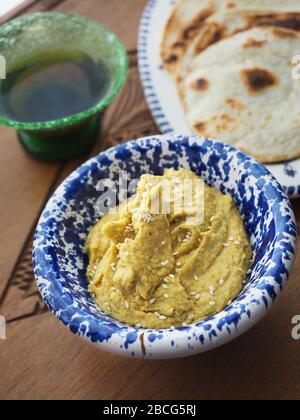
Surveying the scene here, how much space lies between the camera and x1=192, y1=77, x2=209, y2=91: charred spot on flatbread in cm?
210

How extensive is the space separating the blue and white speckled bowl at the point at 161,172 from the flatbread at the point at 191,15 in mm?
635

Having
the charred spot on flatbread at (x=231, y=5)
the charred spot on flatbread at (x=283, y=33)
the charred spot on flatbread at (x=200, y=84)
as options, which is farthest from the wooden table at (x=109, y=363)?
the charred spot on flatbread at (x=231, y=5)

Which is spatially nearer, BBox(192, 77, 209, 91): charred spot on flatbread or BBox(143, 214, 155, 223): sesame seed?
BBox(143, 214, 155, 223): sesame seed

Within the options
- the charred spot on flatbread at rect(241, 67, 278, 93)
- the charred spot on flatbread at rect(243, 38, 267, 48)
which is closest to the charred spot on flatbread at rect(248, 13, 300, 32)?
the charred spot on flatbread at rect(243, 38, 267, 48)

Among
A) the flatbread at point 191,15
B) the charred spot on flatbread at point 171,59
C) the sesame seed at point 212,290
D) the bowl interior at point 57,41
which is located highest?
the bowl interior at point 57,41

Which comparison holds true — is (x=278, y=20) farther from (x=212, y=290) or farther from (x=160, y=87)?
(x=212, y=290)

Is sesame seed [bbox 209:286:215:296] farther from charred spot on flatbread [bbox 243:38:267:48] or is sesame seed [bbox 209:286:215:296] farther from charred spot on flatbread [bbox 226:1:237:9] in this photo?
charred spot on flatbread [bbox 226:1:237:9]

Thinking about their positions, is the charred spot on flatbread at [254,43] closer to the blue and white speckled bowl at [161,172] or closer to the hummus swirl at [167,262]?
the blue and white speckled bowl at [161,172]

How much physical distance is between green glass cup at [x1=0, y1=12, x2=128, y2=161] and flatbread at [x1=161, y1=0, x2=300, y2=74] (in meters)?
0.21

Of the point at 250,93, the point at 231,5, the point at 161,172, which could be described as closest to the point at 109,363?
the point at 161,172

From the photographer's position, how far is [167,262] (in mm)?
1485

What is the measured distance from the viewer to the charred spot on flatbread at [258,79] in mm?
2037
